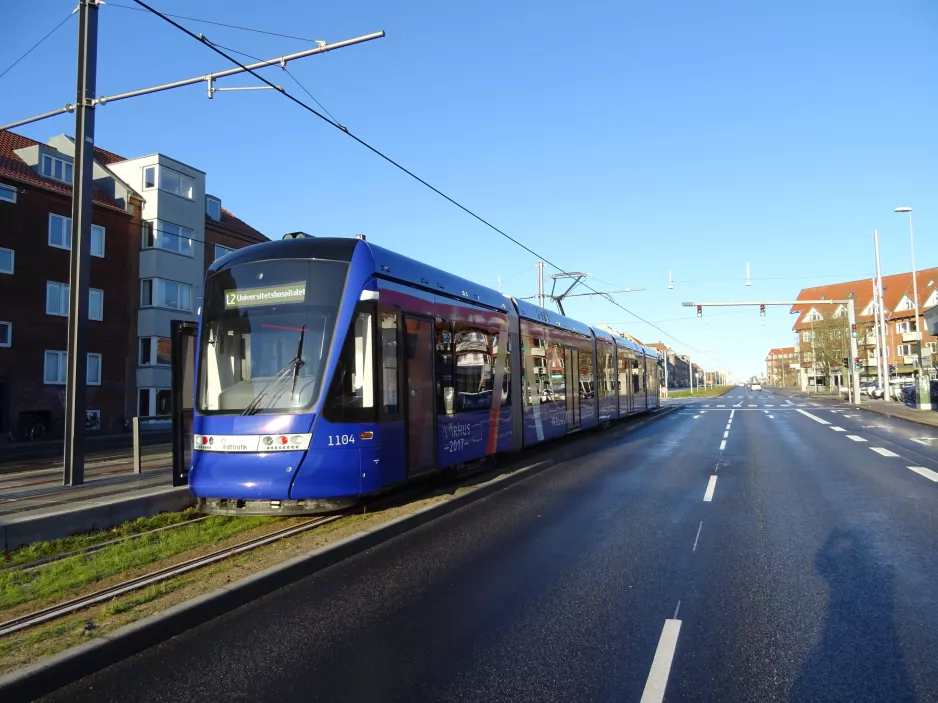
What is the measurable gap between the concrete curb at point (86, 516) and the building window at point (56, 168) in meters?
26.3

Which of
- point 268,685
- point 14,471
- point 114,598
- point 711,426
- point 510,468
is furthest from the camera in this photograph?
point 711,426

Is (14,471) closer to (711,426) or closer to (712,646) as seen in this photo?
(712,646)

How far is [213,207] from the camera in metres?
37.6

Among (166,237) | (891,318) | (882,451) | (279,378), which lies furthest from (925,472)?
(891,318)

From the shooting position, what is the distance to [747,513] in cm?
807

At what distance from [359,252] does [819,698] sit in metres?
6.15

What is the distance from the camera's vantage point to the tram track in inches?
179

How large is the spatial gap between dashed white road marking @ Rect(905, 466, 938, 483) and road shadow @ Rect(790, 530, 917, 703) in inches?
237

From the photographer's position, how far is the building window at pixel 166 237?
32.0m

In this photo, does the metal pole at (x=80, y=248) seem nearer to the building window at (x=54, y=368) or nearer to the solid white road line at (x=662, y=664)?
the solid white road line at (x=662, y=664)

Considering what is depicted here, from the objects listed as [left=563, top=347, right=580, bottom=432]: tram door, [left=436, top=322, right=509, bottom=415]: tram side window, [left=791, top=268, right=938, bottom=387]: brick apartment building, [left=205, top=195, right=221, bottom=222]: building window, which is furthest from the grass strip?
[left=791, top=268, right=938, bottom=387]: brick apartment building

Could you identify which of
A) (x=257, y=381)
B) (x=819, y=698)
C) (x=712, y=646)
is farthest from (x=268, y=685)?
(x=257, y=381)

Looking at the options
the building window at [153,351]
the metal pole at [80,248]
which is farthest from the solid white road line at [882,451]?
the building window at [153,351]

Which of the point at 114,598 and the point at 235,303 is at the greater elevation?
the point at 235,303
